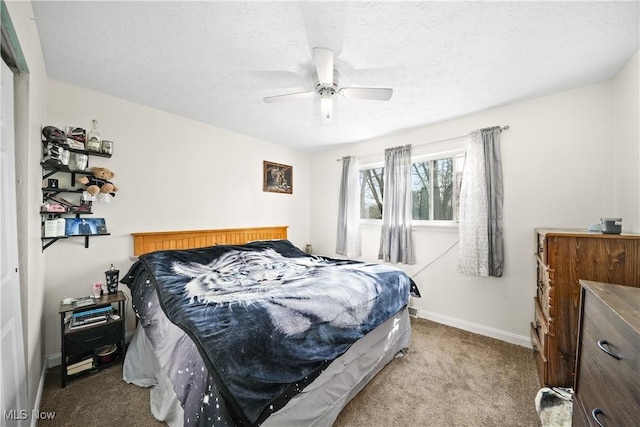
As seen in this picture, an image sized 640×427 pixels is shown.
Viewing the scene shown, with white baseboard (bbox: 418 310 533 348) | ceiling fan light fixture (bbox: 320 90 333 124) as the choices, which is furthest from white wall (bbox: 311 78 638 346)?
ceiling fan light fixture (bbox: 320 90 333 124)

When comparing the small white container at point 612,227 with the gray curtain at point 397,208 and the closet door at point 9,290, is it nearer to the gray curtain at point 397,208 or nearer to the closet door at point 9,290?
the gray curtain at point 397,208

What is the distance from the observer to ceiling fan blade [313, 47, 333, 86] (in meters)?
1.51

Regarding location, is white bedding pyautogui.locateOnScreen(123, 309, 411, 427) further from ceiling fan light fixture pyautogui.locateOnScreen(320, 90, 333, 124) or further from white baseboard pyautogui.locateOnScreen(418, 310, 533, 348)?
ceiling fan light fixture pyautogui.locateOnScreen(320, 90, 333, 124)

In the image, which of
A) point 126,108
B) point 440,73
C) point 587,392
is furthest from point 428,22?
point 126,108

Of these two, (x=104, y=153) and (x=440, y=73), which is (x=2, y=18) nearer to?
(x=104, y=153)

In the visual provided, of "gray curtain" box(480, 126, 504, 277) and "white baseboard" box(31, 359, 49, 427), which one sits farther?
"gray curtain" box(480, 126, 504, 277)

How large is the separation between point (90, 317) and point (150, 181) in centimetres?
137

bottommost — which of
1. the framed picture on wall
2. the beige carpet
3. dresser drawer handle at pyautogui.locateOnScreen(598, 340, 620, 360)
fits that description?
the beige carpet

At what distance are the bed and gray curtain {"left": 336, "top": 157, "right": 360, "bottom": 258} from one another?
43.3 inches

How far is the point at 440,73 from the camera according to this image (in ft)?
6.52

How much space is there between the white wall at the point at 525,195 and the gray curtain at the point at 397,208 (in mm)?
162

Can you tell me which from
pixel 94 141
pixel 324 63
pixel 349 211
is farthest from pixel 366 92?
pixel 94 141

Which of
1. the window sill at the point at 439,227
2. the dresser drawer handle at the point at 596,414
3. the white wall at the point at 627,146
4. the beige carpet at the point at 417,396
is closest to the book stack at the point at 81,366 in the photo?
the beige carpet at the point at 417,396

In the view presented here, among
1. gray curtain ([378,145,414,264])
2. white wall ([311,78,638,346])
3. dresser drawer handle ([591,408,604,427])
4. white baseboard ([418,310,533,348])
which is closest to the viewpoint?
dresser drawer handle ([591,408,604,427])
